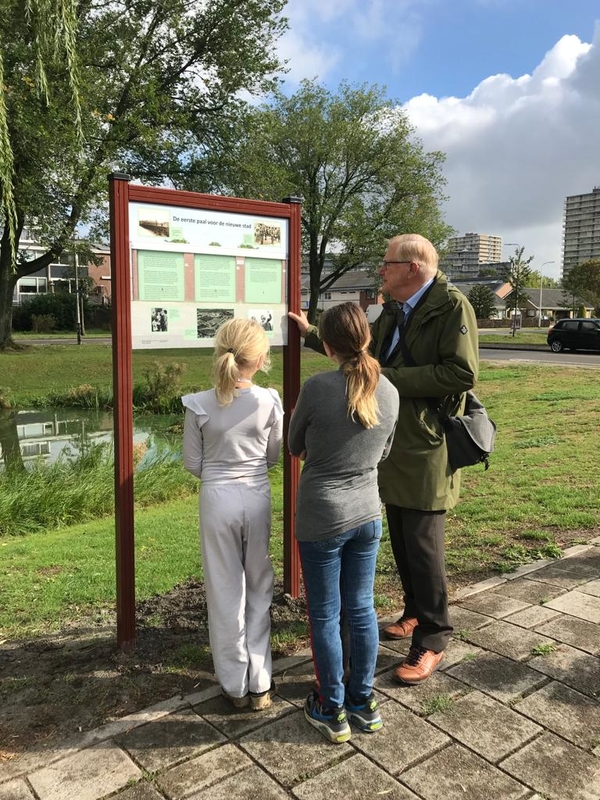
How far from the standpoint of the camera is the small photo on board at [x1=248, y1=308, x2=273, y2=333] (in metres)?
3.49

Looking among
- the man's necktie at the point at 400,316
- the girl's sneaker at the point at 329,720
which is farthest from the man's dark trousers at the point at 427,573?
the man's necktie at the point at 400,316

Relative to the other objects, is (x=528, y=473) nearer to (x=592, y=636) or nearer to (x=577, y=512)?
(x=577, y=512)

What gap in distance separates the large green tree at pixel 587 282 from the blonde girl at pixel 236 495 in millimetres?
69414

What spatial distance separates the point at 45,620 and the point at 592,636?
3.06m

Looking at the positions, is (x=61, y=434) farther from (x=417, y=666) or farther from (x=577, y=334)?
(x=577, y=334)

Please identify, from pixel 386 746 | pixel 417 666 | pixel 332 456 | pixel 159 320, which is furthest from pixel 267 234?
pixel 386 746

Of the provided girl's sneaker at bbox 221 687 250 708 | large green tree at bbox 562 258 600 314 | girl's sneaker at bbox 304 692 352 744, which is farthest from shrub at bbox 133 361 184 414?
large green tree at bbox 562 258 600 314

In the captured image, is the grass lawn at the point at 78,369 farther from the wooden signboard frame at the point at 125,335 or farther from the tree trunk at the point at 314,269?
the tree trunk at the point at 314,269

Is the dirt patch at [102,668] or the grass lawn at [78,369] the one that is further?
the grass lawn at [78,369]

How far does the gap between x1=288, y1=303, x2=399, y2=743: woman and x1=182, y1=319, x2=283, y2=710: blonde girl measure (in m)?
0.24

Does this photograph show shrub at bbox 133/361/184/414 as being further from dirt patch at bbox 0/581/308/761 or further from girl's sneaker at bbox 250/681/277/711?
girl's sneaker at bbox 250/681/277/711

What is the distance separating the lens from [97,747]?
2.39 meters

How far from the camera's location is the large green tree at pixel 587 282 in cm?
6431

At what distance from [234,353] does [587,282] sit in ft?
229
